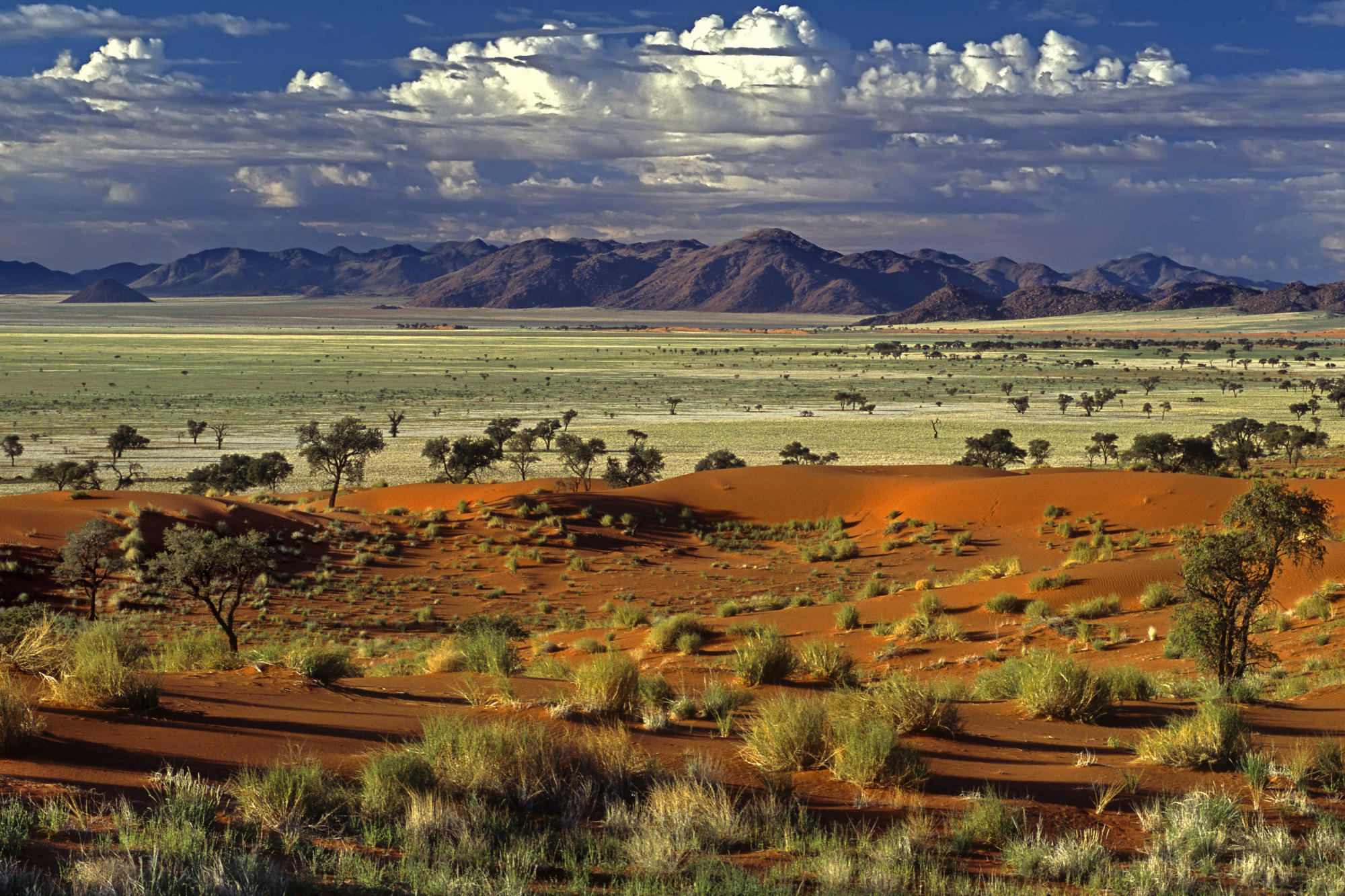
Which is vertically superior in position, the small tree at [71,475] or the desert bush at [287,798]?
the desert bush at [287,798]

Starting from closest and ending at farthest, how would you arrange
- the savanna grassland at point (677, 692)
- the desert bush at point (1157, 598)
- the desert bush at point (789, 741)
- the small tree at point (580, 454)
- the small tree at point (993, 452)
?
the savanna grassland at point (677, 692) → the desert bush at point (789, 741) → the desert bush at point (1157, 598) → the small tree at point (580, 454) → the small tree at point (993, 452)

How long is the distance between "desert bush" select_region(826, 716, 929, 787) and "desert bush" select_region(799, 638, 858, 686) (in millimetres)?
5371

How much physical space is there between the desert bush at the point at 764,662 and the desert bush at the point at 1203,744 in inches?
218

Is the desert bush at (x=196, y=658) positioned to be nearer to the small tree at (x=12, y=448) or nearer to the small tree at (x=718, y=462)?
the small tree at (x=718, y=462)

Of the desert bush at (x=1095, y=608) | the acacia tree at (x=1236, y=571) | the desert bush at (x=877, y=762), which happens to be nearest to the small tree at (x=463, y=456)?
the desert bush at (x=1095, y=608)

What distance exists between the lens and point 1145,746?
10.4 metres

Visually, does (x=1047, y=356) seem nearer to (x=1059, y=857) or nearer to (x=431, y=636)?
(x=431, y=636)

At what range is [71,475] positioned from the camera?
48875mm

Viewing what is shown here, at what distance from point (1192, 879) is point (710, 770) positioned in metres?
3.67

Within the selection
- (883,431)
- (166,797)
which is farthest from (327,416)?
(166,797)

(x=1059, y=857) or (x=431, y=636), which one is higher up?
(x=1059, y=857)

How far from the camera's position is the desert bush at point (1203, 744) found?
397 inches

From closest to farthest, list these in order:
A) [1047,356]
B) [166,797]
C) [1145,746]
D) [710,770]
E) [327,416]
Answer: [166,797] → [710,770] → [1145,746] → [327,416] → [1047,356]

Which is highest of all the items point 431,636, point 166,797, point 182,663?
point 166,797
